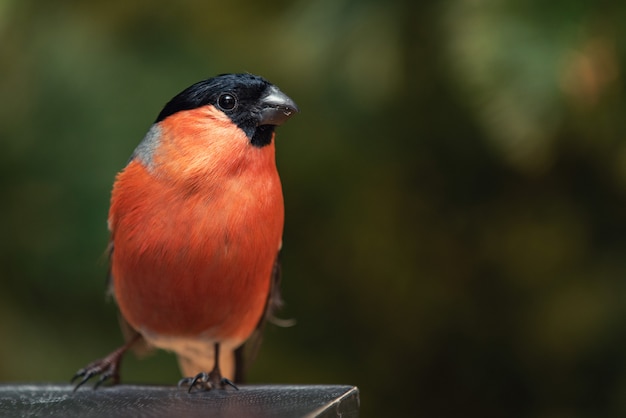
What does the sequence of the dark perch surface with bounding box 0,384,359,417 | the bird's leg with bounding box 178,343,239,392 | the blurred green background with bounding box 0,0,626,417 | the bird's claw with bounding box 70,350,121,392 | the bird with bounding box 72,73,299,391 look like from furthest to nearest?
the blurred green background with bounding box 0,0,626,417, the bird's claw with bounding box 70,350,121,392, the bird's leg with bounding box 178,343,239,392, the bird with bounding box 72,73,299,391, the dark perch surface with bounding box 0,384,359,417

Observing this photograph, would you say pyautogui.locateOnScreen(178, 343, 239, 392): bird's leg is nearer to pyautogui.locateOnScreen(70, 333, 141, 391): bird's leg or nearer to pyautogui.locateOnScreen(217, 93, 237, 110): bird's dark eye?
pyautogui.locateOnScreen(70, 333, 141, 391): bird's leg

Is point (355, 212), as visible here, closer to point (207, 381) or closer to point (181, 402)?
point (207, 381)

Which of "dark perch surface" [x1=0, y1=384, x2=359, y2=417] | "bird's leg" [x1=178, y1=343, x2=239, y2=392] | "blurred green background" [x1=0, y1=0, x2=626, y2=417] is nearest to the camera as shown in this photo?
"dark perch surface" [x1=0, y1=384, x2=359, y2=417]

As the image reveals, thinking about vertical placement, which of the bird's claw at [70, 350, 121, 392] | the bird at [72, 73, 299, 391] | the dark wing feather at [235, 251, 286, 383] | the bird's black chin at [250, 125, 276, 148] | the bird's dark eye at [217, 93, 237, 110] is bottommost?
the bird's claw at [70, 350, 121, 392]

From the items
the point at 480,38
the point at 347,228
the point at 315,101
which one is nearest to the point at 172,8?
the point at 315,101

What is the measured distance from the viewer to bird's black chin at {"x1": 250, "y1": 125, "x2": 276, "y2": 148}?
10.7 feet

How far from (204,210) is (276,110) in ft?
1.38

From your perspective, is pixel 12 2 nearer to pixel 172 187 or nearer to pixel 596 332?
pixel 172 187

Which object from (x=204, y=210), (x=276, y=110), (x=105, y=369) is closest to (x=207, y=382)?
(x=204, y=210)

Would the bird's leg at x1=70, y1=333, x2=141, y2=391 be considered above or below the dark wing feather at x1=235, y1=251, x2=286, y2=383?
below

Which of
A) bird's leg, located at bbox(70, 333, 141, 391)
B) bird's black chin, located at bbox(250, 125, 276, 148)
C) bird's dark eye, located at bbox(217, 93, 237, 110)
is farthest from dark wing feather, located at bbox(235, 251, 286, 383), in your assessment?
bird's dark eye, located at bbox(217, 93, 237, 110)

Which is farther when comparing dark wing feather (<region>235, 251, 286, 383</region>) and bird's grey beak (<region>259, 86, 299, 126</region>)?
dark wing feather (<region>235, 251, 286, 383</region>)

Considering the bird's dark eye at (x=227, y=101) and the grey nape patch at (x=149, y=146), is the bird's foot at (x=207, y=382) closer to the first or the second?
the grey nape patch at (x=149, y=146)

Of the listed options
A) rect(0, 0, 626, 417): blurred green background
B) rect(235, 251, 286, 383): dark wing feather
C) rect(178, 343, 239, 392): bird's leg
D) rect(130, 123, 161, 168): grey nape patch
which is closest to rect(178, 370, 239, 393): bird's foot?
rect(178, 343, 239, 392): bird's leg
